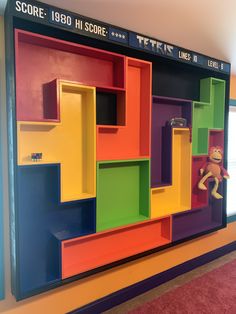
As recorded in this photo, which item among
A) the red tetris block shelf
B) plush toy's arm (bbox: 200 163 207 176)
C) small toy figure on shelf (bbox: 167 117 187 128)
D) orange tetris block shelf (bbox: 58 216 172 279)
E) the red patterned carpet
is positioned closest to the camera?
the red tetris block shelf

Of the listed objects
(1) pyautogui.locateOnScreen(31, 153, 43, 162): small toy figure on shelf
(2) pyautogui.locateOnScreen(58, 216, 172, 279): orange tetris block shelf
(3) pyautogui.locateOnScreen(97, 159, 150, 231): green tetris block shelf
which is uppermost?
(1) pyautogui.locateOnScreen(31, 153, 43, 162): small toy figure on shelf

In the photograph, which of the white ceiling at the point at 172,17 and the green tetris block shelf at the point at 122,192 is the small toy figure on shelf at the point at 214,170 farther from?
the white ceiling at the point at 172,17

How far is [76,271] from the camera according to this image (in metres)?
1.70

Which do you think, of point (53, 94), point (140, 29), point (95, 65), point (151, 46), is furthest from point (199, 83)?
point (53, 94)

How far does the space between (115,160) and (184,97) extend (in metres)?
1.09

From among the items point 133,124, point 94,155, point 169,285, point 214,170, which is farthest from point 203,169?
point 94,155

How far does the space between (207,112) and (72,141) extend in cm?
164

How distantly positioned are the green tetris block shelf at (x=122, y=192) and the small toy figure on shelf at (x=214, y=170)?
732mm

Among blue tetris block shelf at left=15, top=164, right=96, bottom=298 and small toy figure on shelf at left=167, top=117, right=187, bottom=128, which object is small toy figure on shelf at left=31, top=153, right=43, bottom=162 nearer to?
blue tetris block shelf at left=15, top=164, right=96, bottom=298

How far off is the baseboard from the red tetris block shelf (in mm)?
1491

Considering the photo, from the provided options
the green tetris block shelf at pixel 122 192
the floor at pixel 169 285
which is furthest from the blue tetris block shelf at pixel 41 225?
the floor at pixel 169 285

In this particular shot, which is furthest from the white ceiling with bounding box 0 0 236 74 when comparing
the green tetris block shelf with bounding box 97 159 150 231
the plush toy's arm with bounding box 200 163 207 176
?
the plush toy's arm with bounding box 200 163 207 176

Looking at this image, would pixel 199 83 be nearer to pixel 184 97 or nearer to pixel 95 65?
pixel 184 97

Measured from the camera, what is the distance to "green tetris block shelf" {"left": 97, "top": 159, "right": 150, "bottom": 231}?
6.20 feet
